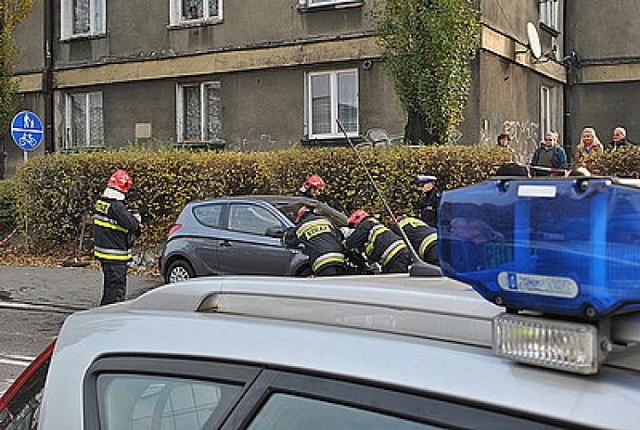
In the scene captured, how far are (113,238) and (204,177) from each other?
555 centimetres

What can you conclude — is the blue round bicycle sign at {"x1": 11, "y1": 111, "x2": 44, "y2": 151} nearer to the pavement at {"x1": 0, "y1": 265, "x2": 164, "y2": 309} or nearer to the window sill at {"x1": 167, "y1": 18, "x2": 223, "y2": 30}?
the pavement at {"x1": 0, "y1": 265, "x2": 164, "y2": 309}

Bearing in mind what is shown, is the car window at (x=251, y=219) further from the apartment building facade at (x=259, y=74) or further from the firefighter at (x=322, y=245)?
the apartment building facade at (x=259, y=74)

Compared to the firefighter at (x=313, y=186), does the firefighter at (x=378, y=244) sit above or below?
below

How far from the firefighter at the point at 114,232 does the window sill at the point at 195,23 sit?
9.88 meters

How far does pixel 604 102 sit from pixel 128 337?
20349 millimetres

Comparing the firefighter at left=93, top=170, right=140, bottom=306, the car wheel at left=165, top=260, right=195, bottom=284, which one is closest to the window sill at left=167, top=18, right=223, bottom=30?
the car wheel at left=165, top=260, right=195, bottom=284

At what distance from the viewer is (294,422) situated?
164 centimetres

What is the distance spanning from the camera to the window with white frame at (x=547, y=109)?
20.0 metres

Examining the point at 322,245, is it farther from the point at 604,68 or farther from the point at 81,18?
the point at 81,18

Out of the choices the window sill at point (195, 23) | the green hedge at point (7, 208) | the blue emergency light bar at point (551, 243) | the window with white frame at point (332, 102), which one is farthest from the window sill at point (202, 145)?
the blue emergency light bar at point (551, 243)

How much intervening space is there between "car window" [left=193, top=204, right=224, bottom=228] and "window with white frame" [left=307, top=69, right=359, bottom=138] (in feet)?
19.6

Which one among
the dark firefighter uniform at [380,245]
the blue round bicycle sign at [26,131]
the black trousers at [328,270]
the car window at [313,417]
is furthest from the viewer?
the blue round bicycle sign at [26,131]

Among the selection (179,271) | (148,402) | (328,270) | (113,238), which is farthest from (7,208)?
(148,402)

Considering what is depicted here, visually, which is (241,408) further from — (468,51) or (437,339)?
(468,51)
